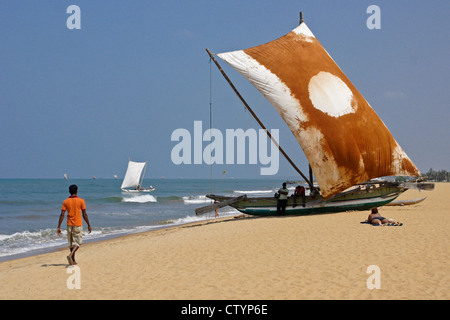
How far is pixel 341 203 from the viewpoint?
19.4 meters

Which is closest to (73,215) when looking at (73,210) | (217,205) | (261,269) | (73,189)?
(73,210)

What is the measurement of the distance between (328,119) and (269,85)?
3.19m

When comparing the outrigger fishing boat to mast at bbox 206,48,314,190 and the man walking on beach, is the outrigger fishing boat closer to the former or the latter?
mast at bbox 206,48,314,190

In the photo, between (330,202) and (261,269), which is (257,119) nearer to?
(330,202)

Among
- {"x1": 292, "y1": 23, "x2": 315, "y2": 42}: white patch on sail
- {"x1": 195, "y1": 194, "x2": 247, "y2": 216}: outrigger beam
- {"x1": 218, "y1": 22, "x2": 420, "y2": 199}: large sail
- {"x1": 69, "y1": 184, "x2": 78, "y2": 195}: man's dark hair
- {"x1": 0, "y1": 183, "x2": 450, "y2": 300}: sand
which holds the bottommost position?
{"x1": 0, "y1": 183, "x2": 450, "y2": 300}: sand

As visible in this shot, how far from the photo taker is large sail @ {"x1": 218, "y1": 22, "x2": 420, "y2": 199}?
18141 mm

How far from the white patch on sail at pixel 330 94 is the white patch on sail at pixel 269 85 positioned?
875 millimetres

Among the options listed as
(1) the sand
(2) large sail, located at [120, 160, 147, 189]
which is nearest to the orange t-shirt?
(1) the sand

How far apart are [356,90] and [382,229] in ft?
28.0

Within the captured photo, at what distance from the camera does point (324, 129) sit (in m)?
18.1

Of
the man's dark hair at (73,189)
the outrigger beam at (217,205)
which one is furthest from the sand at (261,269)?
the outrigger beam at (217,205)

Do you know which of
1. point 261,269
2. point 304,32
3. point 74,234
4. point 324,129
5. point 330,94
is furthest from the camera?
point 304,32

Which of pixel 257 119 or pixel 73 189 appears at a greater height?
pixel 257 119

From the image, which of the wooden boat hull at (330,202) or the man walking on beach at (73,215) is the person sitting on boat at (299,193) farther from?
the man walking on beach at (73,215)
